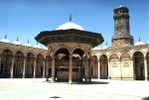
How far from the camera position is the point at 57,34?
48.5ft

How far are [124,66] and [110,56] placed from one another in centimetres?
327

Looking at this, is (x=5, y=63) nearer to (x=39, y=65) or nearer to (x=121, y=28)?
(x=39, y=65)

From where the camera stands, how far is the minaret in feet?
111

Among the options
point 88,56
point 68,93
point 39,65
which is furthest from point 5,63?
point 68,93

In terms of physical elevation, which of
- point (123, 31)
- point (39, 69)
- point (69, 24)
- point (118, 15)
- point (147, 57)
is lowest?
point (39, 69)

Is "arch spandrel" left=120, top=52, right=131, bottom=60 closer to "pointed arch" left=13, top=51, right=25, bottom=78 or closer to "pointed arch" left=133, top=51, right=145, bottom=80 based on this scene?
"pointed arch" left=133, top=51, right=145, bottom=80

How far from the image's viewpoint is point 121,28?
114ft

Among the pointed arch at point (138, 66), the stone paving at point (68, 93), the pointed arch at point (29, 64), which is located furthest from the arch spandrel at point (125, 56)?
the stone paving at point (68, 93)

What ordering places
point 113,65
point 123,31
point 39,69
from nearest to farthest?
point 113,65, point 123,31, point 39,69

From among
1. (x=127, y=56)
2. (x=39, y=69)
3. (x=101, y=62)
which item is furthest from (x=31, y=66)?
(x=127, y=56)

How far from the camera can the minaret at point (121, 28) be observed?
111ft

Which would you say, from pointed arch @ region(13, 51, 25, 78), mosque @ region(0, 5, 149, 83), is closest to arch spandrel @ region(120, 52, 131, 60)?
mosque @ region(0, 5, 149, 83)

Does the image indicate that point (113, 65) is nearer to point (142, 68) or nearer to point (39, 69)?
point (142, 68)

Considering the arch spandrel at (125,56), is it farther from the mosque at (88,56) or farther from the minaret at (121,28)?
the minaret at (121,28)
